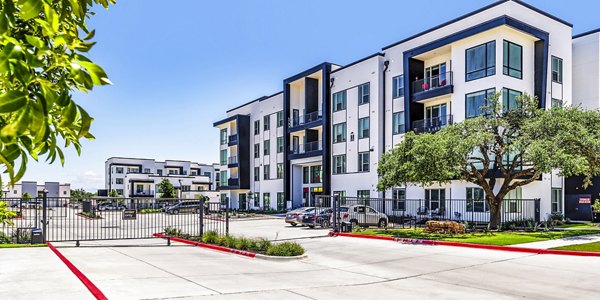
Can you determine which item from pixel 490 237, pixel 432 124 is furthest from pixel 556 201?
pixel 490 237

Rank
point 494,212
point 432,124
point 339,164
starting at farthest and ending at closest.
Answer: point 339,164
point 432,124
point 494,212

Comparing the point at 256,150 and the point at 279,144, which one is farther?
the point at 256,150

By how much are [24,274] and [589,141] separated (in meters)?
23.4

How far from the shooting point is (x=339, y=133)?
155ft

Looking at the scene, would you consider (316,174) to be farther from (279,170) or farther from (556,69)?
(556,69)

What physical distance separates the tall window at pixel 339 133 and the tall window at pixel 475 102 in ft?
47.5

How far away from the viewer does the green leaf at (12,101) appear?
163 centimetres

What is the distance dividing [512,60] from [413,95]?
25.9 ft

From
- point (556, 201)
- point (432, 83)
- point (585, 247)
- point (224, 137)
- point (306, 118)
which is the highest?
point (432, 83)

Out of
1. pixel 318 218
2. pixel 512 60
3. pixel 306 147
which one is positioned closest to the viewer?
pixel 318 218

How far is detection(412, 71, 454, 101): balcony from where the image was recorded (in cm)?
3588

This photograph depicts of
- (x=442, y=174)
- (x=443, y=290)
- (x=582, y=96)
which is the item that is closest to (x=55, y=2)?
(x=443, y=290)

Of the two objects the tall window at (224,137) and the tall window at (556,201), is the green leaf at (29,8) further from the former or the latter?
the tall window at (224,137)

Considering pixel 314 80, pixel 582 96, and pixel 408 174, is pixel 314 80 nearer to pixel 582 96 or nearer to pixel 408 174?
pixel 582 96
